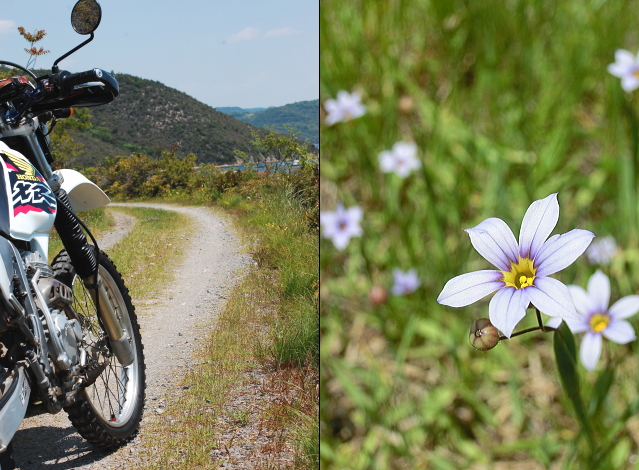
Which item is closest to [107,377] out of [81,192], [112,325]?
[112,325]

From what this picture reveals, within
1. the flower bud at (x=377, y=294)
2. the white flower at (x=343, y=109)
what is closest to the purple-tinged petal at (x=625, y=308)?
the flower bud at (x=377, y=294)

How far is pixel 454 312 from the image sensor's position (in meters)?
1.58

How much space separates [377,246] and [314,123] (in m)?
0.52

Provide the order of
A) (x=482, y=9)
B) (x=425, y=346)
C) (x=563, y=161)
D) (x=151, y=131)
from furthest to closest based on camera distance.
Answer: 1. (x=482, y=9)
2. (x=563, y=161)
3. (x=425, y=346)
4. (x=151, y=131)

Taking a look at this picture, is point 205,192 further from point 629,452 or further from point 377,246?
point 629,452

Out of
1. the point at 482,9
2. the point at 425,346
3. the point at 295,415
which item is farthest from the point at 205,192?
the point at 482,9

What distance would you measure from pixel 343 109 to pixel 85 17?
1.09 m

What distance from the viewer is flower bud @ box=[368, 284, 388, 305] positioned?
1699 mm

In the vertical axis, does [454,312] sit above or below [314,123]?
below

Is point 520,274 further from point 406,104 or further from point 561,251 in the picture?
point 406,104

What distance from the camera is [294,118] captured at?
4.94ft

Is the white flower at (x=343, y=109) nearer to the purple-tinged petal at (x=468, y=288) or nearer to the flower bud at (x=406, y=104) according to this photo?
the flower bud at (x=406, y=104)

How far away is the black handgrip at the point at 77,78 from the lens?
3.86ft

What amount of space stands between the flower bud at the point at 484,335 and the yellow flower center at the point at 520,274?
0.11ft
